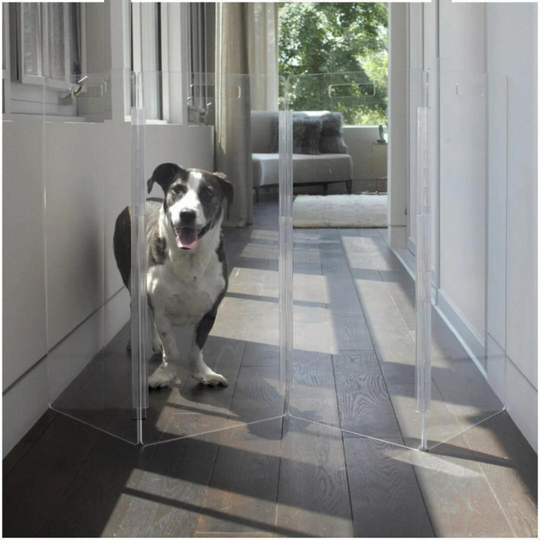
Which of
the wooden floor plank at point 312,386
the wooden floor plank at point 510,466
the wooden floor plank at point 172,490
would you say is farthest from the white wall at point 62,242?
the wooden floor plank at point 510,466

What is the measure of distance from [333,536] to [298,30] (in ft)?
28.5

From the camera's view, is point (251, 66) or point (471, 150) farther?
point (251, 66)

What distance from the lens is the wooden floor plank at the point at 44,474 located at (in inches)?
56.9

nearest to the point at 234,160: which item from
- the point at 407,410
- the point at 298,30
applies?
the point at 407,410

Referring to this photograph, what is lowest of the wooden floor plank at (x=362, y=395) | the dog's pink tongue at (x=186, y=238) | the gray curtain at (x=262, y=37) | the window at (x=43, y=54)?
the wooden floor plank at (x=362, y=395)

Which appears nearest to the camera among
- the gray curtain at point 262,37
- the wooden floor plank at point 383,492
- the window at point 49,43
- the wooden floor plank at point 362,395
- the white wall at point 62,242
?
the wooden floor plank at point 383,492

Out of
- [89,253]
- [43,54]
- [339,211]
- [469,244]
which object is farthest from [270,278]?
[43,54]

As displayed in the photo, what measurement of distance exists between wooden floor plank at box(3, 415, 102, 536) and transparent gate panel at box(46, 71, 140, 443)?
0.07 metres

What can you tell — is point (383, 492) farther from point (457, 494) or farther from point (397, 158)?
point (397, 158)

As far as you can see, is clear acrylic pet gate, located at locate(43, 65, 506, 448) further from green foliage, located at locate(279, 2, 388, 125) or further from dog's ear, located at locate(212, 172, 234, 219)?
green foliage, located at locate(279, 2, 388, 125)

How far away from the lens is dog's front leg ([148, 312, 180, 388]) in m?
1.91

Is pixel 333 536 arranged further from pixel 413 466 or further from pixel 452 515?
pixel 413 466

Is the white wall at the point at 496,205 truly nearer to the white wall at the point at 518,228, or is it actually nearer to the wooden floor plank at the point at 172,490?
the white wall at the point at 518,228

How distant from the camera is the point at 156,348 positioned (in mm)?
1915
